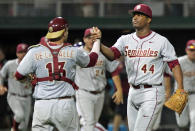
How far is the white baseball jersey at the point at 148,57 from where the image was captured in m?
7.80

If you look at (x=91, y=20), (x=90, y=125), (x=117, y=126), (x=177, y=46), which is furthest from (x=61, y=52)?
(x=177, y=46)

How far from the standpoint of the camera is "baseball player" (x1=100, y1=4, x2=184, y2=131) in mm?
7688

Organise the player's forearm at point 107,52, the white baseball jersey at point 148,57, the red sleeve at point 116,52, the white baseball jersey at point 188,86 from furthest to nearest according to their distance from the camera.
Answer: the white baseball jersey at point 188,86 → the red sleeve at point 116,52 → the white baseball jersey at point 148,57 → the player's forearm at point 107,52

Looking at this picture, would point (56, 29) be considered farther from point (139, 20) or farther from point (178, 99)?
point (178, 99)

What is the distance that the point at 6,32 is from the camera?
62.3 feet

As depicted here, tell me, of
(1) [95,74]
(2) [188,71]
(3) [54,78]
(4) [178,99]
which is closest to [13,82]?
(1) [95,74]

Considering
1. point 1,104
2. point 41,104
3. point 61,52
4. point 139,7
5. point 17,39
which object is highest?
point 139,7

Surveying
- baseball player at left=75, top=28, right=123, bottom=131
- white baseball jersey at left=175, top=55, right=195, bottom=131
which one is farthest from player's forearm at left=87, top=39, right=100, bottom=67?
white baseball jersey at left=175, top=55, right=195, bottom=131

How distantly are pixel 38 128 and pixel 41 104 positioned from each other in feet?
1.00

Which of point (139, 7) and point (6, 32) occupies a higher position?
point (139, 7)

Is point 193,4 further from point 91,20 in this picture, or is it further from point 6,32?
point 6,32

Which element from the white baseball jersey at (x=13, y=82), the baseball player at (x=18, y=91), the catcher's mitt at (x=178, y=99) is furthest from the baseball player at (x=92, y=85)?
the catcher's mitt at (x=178, y=99)

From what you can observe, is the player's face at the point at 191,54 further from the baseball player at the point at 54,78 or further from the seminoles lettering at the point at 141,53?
the baseball player at the point at 54,78

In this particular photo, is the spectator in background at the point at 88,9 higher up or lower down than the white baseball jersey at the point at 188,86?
higher up
